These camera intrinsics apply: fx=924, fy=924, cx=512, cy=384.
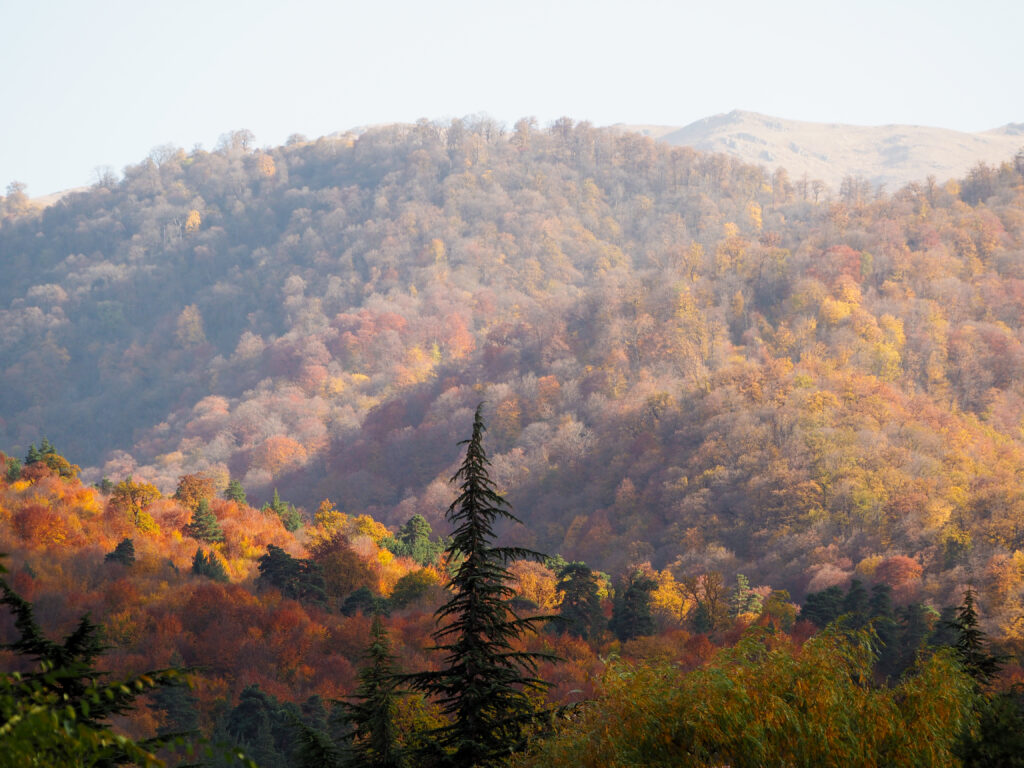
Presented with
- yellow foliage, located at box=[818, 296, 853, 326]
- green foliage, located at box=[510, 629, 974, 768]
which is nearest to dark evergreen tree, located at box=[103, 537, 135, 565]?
green foliage, located at box=[510, 629, 974, 768]

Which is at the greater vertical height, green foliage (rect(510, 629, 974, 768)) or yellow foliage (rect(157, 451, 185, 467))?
green foliage (rect(510, 629, 974, 768))

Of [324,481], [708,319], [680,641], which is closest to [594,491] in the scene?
[708,319]

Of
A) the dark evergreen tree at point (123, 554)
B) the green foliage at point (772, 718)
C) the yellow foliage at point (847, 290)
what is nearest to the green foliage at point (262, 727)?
the dark evergreen tree at point (123, 554)

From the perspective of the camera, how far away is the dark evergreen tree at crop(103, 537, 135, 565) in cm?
6650

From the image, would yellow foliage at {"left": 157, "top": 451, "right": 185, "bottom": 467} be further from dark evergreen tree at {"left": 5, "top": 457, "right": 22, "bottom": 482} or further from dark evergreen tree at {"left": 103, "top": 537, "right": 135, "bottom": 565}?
dark evergreen tree at {"left": 103, "top": 537, "right": 135, "bottom": 565}

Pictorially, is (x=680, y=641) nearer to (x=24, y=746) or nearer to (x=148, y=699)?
(x=148, y=699)

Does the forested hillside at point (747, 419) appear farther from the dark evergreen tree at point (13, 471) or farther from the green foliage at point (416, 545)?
the dark evergreen tree at point (13, 471)

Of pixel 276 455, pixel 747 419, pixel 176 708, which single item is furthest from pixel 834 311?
pixel 176 708

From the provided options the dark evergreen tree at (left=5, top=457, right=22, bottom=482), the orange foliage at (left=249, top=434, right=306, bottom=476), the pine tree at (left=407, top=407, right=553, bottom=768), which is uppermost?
the pine tree at (left=407, top=407, right=553, bottom=768)

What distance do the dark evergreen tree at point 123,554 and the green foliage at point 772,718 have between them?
59.5m

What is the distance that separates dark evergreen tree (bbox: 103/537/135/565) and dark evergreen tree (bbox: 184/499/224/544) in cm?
892

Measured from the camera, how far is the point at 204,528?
254 ft

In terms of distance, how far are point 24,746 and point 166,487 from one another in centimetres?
15634

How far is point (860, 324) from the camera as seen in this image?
132875 millimetres
